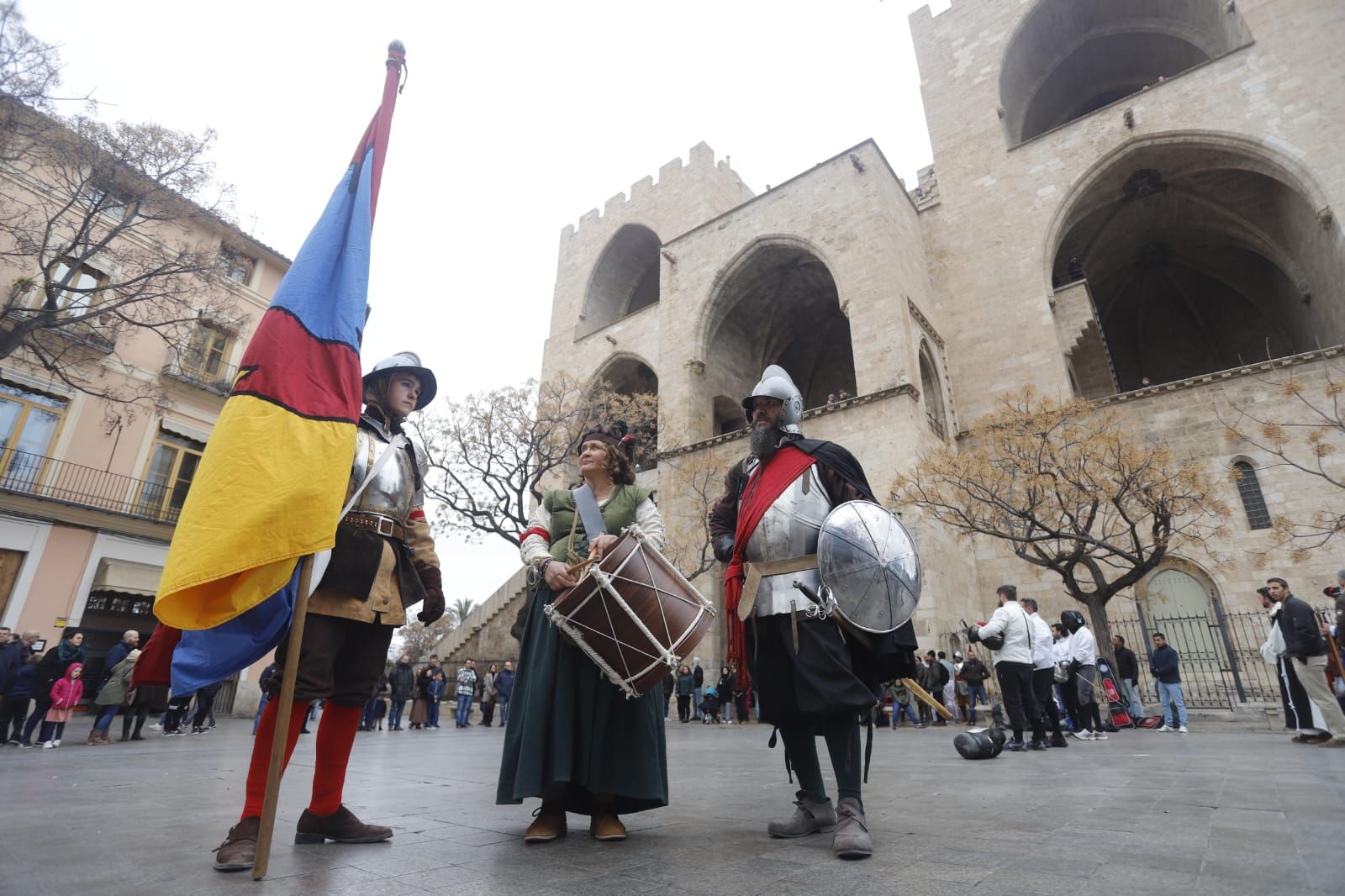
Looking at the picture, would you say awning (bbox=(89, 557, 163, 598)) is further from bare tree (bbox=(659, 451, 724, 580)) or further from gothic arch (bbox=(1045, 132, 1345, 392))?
gothic arch (bbox=(1045, 132, 1345, 392))

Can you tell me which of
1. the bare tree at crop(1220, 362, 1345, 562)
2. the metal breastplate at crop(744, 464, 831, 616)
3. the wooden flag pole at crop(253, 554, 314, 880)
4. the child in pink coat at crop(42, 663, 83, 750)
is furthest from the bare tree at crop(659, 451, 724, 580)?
the wooden flag pole at crop(253, 554, 314, 880)

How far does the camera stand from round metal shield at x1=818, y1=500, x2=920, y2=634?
252 cm

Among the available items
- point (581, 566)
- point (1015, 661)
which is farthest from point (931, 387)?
point (581, 566)

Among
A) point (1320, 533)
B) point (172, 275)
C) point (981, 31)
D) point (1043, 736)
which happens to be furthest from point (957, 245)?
point (172, 275)

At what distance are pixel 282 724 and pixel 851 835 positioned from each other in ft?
6.00

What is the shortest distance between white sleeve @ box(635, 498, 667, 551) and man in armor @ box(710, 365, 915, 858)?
34cm

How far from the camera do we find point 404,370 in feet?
9.95

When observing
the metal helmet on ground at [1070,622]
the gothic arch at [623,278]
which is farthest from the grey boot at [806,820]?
the gothic arch at [623,278]

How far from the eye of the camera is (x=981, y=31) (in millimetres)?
20719

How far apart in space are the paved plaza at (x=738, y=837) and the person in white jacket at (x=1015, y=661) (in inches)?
65.7

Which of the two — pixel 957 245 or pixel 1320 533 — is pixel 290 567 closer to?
pixel 1320 533

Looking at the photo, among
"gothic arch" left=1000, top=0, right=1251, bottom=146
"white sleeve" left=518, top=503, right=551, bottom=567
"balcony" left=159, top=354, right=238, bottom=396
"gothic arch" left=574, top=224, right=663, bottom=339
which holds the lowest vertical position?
"white sleeve" left=518, top=503, right=551, bottom=567

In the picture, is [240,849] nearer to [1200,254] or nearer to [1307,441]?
[1307,441]

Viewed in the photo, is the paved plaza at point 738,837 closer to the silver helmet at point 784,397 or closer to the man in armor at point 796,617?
the man in armor at point 796,617
